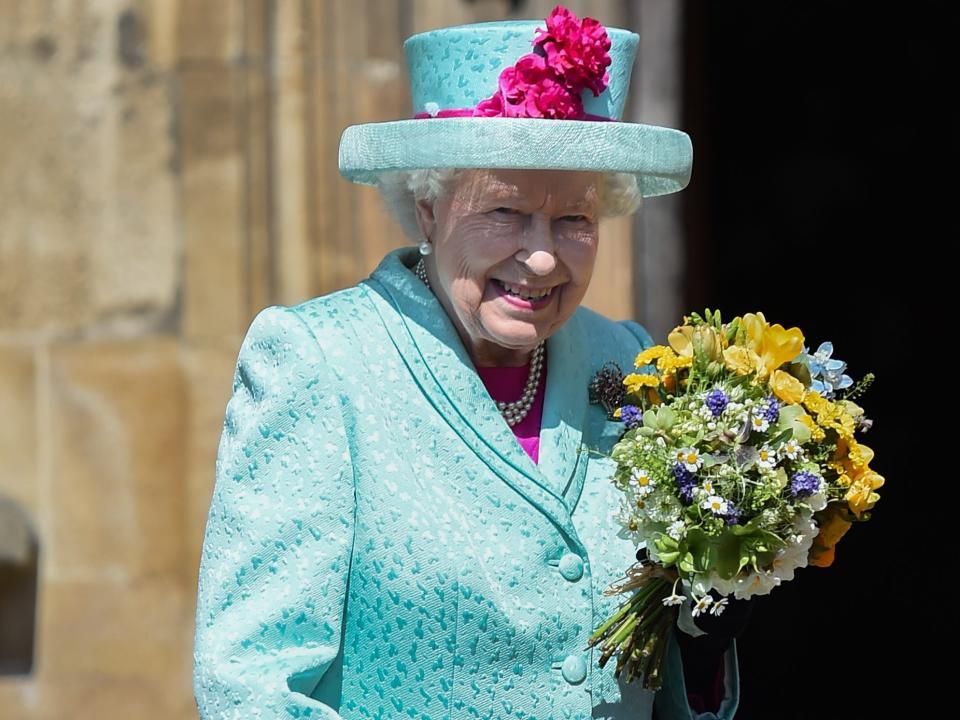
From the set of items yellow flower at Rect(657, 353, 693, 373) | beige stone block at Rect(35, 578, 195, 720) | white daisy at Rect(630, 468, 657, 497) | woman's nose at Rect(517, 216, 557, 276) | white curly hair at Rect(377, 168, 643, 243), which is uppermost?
white curly hair at Rect(377, 168, 643, 243)

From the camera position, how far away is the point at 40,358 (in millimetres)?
4340

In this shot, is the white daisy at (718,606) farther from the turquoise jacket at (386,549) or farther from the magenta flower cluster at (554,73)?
the magenta flower cluster at (554,73)

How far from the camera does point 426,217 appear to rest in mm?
2611

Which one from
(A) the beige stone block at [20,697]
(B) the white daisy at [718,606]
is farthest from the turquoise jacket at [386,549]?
(A) the beige stone block at [20,697]

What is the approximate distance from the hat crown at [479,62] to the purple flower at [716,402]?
1.41 ft

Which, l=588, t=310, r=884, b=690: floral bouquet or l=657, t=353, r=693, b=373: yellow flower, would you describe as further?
l=657, t=353, r=693, b=373: yellow flower

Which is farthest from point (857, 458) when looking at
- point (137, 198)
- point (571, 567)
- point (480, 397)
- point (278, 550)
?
point (137, 198)

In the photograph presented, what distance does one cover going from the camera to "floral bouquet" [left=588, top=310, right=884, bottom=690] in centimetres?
236

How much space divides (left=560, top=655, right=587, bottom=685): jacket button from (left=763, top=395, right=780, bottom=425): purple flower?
0.42m

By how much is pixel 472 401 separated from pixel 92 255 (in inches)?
78.7

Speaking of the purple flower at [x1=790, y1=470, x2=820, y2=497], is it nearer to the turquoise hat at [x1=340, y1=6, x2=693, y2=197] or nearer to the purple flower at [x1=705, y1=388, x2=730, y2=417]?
the purple flower at [x1=705, y1=388, x2=730, y2=417]

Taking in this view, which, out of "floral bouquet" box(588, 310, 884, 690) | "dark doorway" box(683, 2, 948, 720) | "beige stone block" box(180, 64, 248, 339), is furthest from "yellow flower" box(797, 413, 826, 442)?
"dark doorway" box(683, 2, 948, 720)

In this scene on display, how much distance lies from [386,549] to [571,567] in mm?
267

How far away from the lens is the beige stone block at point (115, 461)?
4.33 m
